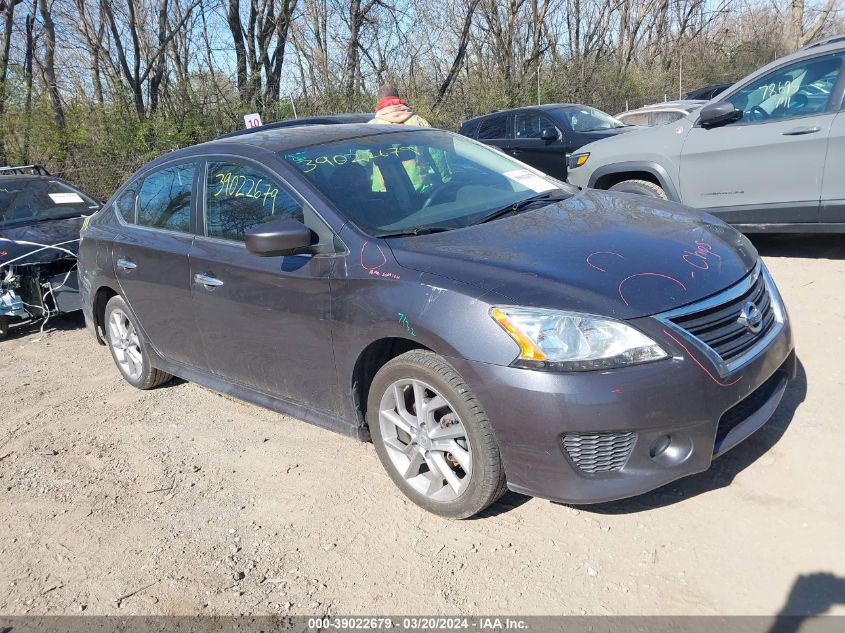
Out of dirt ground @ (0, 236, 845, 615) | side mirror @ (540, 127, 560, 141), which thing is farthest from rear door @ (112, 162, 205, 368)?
side mirror @ (540, 127, 560, 141)

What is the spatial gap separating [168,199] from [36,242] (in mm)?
3331

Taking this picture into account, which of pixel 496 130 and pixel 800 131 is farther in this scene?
pixel 496 130

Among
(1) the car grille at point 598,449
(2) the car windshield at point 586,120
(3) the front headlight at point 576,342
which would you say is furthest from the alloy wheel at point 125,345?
(2) the car windshield at point 586,120

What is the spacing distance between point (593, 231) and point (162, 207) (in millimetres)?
2774

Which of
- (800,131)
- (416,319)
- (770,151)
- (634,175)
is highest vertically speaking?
(800,131)

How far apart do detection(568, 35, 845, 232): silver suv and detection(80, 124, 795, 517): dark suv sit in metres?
2.59

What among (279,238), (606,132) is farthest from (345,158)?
(606,132)

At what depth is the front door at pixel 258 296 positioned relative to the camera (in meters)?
3.46

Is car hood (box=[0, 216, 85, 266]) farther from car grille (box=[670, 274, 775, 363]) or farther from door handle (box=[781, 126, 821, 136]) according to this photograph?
door handle (box=[781, 126, 821, 136])

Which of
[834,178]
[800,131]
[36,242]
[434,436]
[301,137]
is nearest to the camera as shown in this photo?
[434,436]

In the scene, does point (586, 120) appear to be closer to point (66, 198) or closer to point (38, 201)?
point (66, 198)

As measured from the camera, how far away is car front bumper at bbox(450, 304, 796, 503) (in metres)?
2.62

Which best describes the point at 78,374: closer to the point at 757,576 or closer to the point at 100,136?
the point at 757,576

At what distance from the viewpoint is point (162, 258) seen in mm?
4387
